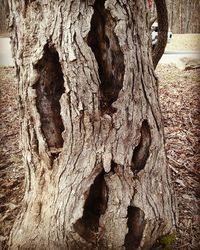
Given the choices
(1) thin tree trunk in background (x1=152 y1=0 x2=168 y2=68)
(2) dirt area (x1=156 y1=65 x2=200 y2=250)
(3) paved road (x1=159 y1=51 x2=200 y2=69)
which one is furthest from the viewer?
(3) paved road (x1=159 y1=51 x2=200 y2=69)

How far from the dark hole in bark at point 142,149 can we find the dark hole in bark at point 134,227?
28 centimetres

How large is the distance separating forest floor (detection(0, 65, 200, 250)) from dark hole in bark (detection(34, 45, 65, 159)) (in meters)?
0.62

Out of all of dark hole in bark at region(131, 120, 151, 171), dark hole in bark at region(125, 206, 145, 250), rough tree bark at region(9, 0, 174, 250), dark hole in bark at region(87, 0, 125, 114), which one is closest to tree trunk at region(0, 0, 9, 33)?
rough tree bark at region(9, 0, 174, 250)

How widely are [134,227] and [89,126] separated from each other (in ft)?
2.39

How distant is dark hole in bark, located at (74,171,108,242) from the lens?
1.70m

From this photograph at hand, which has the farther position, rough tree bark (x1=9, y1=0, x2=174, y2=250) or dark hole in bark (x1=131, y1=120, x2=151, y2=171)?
dark hole in bark (x1=131, y1=120, x2=151, y2=171)

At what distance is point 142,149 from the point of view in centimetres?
170

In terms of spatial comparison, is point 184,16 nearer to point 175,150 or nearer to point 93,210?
Answer: point 175,150

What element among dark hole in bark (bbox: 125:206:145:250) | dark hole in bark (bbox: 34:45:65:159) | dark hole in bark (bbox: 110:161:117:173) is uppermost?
dark hole in bark (bbox: 34:45:65:159)

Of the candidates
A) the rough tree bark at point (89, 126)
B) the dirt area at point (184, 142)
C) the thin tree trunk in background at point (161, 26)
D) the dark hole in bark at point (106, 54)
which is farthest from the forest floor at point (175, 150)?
the dark hole in bark at point (106, 54)

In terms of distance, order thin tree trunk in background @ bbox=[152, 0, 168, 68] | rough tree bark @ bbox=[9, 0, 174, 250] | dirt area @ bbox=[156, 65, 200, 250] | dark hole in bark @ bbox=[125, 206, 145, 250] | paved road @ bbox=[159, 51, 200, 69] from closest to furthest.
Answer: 1. rough tree bark @ bbox=[9, 0, 174, 250]
2. dark hole in bark @ bbox=[125, 206, 145, 250]
3. dirt area @ bbox=[156, 65, 200, 250]
4. thin tree trunk in background @ bbox=[152, 0, 168, 68]
5. paved road @ bbox=[159, 51, 200, 69]

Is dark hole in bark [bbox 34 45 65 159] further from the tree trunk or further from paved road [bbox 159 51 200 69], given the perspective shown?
paved road [bbox 159 51 200 69]

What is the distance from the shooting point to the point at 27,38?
154cm

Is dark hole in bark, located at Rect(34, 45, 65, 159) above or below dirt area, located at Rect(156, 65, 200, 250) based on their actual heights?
above
